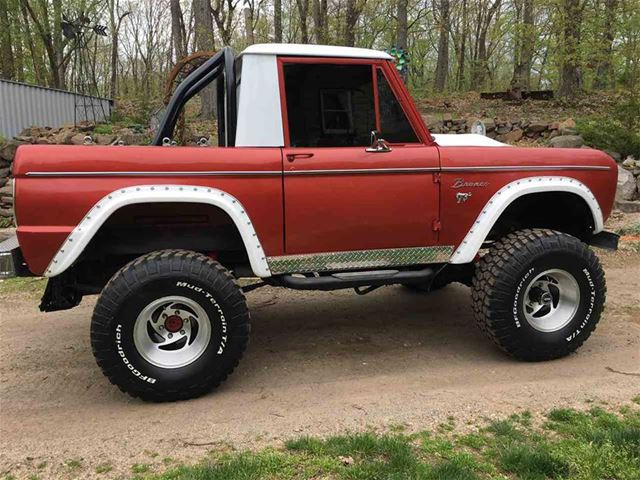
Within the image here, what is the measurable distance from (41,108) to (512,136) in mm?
11638

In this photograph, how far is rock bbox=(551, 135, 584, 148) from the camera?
1147 centimetres

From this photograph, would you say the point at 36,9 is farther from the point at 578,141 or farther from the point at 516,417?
the point at 516,417

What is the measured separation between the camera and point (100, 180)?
3.36 meters

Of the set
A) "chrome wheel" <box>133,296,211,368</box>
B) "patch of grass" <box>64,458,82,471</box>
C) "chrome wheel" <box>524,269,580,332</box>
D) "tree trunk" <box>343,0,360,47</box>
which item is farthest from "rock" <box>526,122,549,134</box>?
"patch of grass" <box>64,458,82,471</box>

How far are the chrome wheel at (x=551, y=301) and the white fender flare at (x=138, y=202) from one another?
2.11m

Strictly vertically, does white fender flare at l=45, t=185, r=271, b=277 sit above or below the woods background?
below

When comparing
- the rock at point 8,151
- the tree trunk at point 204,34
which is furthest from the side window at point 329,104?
the tree trunk at point 204,34

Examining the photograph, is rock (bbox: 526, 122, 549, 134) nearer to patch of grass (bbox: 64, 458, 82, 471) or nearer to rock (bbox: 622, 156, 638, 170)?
rock (bbox: 622, 156, 638, 170)

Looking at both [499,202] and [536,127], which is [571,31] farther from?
[499,202]

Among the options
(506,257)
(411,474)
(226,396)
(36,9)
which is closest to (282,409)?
(226,396)

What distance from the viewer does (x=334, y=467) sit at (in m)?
2.75

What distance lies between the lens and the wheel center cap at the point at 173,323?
3582mm

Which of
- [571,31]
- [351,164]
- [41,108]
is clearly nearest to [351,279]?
[351,164]

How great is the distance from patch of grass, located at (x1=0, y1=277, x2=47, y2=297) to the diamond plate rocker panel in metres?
3.70
